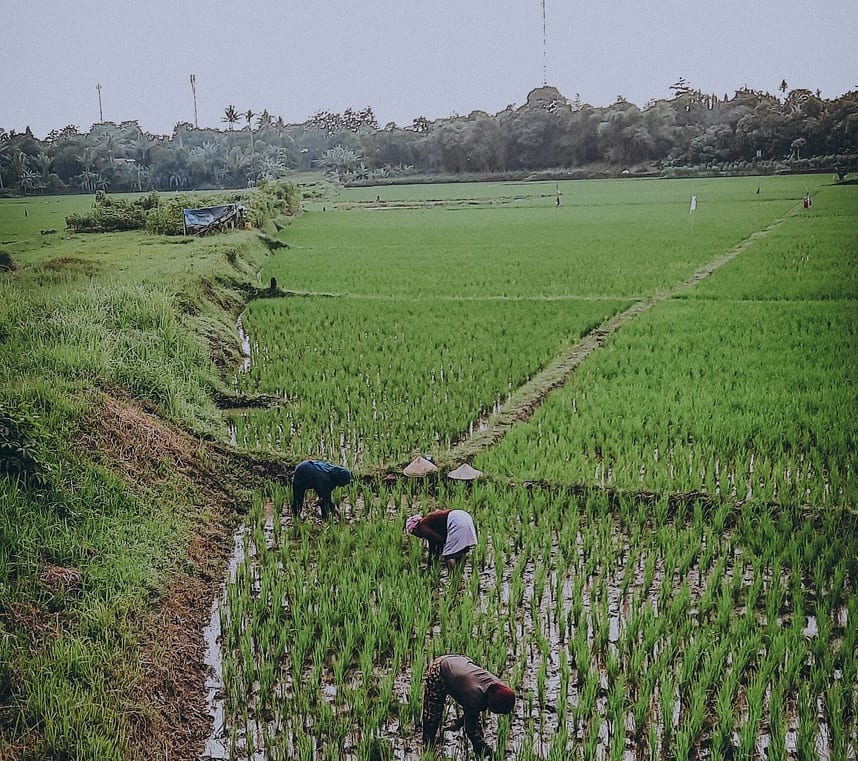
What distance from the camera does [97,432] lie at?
509 cm

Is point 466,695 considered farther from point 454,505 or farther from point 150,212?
point 150,212

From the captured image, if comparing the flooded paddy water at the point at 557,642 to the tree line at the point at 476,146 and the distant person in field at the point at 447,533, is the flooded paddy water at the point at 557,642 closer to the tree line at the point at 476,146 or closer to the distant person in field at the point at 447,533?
the distant person in field at the point at 447,533

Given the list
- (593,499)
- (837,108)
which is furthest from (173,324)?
(837,108)

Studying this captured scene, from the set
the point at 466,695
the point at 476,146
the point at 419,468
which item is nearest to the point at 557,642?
the point at 466,695

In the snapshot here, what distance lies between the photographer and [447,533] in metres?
4.31

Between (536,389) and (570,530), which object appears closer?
(570,530)

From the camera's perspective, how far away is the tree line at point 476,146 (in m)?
10.5

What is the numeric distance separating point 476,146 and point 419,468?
1848 inches

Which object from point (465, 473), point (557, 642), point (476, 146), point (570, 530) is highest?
point (476, 146)

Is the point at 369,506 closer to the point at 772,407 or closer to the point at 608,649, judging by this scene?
the point at 608,649

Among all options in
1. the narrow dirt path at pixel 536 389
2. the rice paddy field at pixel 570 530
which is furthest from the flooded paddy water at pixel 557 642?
the narrow dirt path at pixel 536 389

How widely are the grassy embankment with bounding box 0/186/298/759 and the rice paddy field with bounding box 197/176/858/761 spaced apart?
1.10 feet

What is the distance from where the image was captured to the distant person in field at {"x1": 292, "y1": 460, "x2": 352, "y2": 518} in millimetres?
4926

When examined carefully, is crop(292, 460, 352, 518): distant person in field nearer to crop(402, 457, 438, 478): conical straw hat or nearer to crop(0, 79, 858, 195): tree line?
crop(402, 457, 438, 478): conical straw hat
